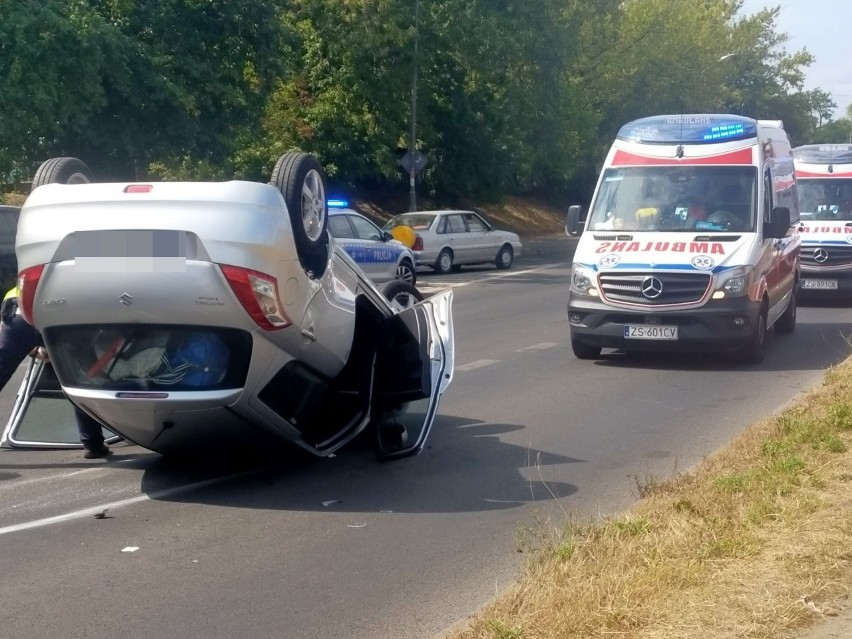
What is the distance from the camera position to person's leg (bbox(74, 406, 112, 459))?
26.4 feet

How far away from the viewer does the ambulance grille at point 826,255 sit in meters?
17.9

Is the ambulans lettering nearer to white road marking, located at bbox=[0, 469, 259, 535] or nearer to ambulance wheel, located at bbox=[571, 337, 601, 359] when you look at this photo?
ambulance wheel, located at bbox=[571, 337, 601, 359]

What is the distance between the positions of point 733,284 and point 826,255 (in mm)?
6974

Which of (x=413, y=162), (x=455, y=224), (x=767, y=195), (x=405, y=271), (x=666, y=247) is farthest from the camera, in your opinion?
(x=413, y=162)

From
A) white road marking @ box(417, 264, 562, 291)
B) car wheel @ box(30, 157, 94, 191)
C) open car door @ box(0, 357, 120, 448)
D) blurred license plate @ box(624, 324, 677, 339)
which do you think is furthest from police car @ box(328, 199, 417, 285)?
car wheel @ box(30, 157, 94, 191)

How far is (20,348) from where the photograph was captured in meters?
8.01

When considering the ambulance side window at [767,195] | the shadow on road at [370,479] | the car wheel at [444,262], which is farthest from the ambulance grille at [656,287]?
the car wheel at [444,262]

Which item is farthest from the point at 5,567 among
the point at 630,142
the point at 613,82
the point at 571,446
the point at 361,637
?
the point at 613,82

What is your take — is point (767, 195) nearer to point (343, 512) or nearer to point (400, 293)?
point (400, 293)

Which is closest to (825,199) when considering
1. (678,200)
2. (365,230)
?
(678,200)

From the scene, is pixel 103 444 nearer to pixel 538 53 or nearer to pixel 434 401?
pixel 434 401

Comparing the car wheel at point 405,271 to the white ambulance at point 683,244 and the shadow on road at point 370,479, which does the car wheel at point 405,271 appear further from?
the shadow on road at point 370,479

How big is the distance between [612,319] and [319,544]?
6517 mm

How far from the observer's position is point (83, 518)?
6.75 meters
